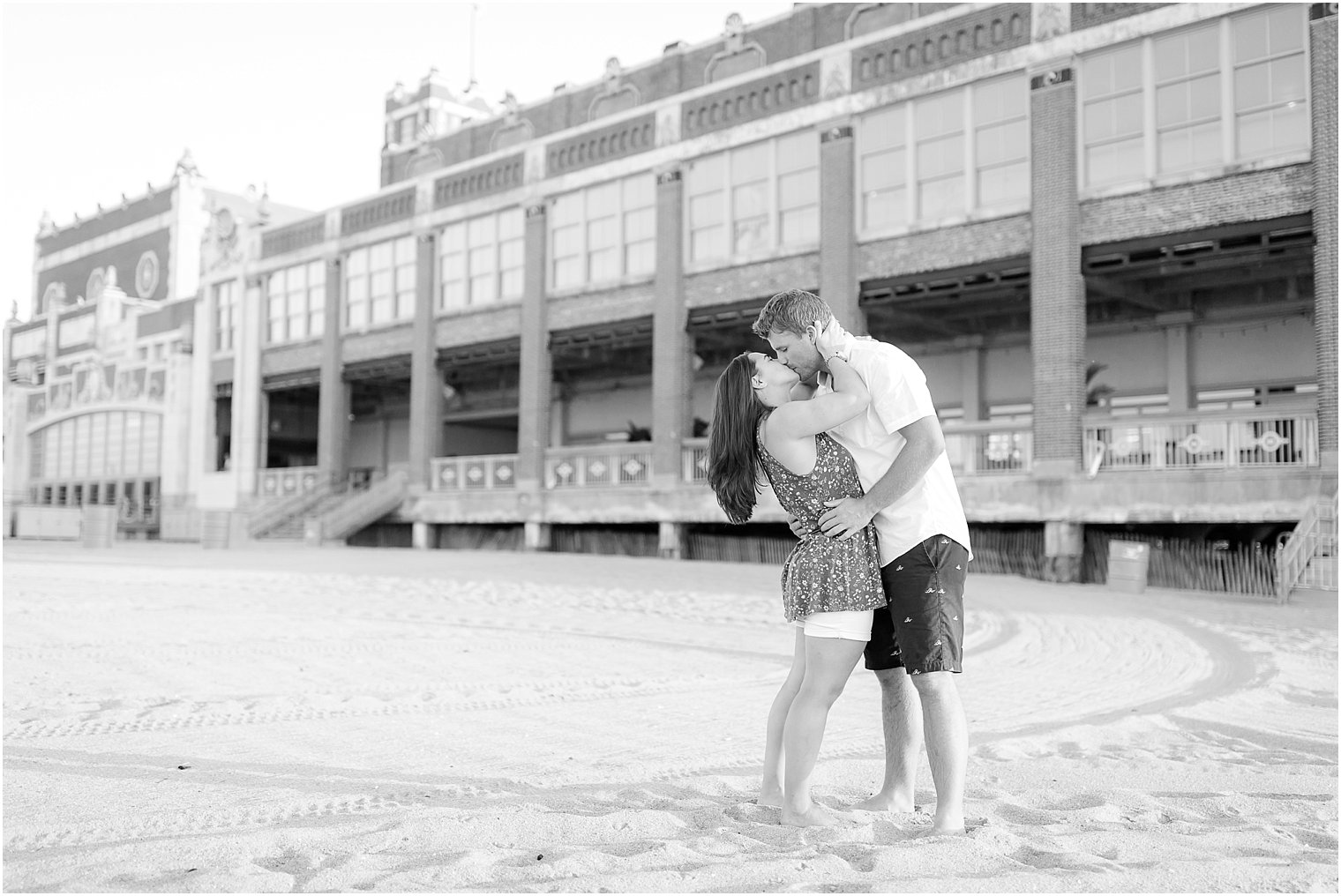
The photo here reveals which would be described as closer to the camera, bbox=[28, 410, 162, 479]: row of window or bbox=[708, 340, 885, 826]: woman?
bbox=[708, 340, 885, 826]: woman

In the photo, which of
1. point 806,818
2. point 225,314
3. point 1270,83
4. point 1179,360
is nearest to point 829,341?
point 806,818

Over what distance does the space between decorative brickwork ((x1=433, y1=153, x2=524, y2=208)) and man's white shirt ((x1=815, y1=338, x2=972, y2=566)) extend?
25.2 m

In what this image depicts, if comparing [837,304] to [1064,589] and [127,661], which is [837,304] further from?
[127,661]

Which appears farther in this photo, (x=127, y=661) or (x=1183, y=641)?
(x=1183, y=641)

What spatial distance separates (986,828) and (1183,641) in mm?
7311

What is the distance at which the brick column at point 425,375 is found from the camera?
2923cm

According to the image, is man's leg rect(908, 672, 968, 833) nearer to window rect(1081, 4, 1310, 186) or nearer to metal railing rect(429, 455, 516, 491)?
window rect(1081, 4, 1310, 186)

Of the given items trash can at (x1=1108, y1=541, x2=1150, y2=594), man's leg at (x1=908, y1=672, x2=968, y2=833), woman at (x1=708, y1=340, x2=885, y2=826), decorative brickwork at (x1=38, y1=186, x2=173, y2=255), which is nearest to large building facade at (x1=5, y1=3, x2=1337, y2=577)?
trash can at (x1=1108, y1=541, x2=1150, y2=594)

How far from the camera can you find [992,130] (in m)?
20.0

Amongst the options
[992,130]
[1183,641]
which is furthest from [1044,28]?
[1183,641]

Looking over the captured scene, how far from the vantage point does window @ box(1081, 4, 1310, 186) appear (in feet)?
56.1

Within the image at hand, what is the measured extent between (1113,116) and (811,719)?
1795 cm

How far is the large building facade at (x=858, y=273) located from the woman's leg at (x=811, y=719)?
14.8m

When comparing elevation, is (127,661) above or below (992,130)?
below
